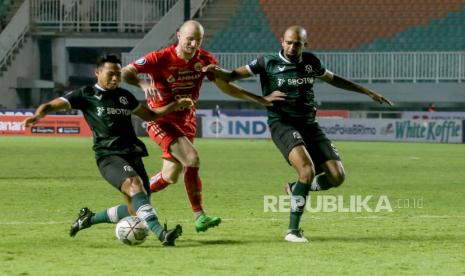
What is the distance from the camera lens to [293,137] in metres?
10.9

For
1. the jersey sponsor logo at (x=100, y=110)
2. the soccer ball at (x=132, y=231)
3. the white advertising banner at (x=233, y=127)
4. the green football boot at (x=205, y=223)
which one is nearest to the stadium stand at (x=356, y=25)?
the white advertising banner at (x=233, y=127)

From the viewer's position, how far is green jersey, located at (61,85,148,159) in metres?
10.1

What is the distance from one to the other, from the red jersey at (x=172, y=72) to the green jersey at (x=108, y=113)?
1148 mm

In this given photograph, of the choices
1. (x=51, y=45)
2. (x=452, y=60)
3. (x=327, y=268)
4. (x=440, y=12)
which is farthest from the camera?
(x=51, y=45)

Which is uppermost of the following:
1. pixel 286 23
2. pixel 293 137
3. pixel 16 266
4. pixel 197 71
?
pixel 286 23

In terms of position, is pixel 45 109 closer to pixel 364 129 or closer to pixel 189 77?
pixel 189 77

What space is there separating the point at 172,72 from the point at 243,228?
1.79 metres

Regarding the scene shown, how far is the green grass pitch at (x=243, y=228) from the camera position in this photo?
8.48 metres

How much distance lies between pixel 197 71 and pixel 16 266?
355cm

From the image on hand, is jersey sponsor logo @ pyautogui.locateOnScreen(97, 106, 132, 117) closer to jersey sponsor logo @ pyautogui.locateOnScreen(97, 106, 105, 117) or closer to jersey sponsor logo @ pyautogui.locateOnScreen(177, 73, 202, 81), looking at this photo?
jersey sponsor logo @ pyautogui.locateOnScreen(97, 106, 105, 117)

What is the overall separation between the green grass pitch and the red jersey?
1404 millimetres

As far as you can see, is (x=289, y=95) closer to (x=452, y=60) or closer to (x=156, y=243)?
(x=156, y=243)

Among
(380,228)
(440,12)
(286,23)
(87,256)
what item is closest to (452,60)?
(440,12)

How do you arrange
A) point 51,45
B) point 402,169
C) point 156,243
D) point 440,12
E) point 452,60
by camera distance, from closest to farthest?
1. point 156,243
2. point 402,169
3. point 452,60
4. point 440,12
5. point 51,45
